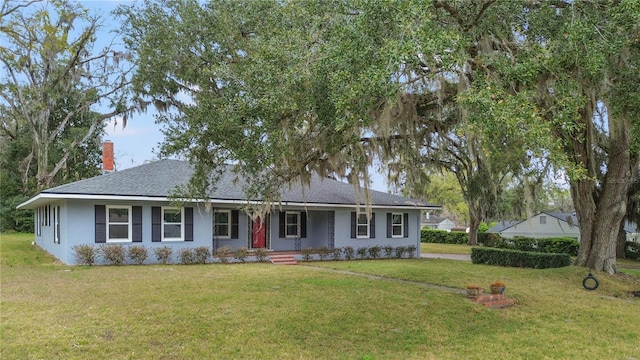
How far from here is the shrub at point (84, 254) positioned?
13377 millimetres

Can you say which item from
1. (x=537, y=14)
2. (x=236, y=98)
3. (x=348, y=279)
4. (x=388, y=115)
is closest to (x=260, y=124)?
(x=236, y=98)

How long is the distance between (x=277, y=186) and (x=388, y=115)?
9.99 feet

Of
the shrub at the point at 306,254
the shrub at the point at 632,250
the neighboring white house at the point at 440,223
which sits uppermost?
the shrub at the point at 306,254

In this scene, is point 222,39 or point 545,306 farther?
point 222,39

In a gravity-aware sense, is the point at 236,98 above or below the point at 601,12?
below

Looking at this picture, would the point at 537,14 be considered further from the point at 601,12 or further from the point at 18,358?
the point at 18,358

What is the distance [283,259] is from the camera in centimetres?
1684

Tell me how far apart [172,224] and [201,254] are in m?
1.48

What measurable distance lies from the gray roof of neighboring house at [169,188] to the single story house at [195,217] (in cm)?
3

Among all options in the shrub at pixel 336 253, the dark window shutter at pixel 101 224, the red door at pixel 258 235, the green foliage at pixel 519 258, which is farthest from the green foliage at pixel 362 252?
the dark window shutter at pixel 101 224

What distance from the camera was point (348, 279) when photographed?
37.8 feet

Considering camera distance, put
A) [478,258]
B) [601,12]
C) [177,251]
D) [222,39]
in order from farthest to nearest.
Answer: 1. [478,258]
2. [177,251]
3. [222,39]
4. [601,12]

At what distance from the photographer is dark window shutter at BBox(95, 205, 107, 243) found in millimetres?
14039

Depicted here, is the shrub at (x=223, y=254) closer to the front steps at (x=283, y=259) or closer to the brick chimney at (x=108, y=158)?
the front steps at (x=283, y=259)
